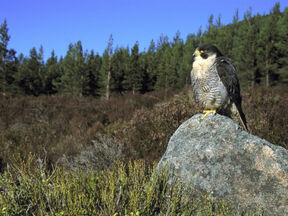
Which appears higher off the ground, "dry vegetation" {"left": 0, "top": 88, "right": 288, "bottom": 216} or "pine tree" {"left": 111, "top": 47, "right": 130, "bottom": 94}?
"pine tree" {"left": 111, "top": 47, "right": 130, "bottom": 94}

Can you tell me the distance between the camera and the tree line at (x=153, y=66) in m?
22.3

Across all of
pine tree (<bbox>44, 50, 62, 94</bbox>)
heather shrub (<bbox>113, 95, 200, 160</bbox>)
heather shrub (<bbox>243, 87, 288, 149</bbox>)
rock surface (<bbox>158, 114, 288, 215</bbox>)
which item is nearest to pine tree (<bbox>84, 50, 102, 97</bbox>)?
pine tree (<bbox>44, 50, 62, 94</bbox>)

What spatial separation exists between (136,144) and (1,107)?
890cm

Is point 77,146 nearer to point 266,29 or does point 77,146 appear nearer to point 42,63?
point 266,29

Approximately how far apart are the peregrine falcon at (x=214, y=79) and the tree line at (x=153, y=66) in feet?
63.0

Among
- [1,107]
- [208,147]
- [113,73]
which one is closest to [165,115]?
[208,147]

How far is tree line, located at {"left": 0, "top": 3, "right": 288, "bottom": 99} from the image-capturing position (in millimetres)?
22297

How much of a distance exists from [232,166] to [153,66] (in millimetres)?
37418

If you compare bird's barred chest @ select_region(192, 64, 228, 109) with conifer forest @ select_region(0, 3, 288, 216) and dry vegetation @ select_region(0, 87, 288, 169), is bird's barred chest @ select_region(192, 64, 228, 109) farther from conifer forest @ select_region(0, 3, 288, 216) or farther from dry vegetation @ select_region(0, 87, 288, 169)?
dry vegetation @ select_region(0, 87, 288, 169)

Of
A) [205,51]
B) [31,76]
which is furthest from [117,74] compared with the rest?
[205,51]

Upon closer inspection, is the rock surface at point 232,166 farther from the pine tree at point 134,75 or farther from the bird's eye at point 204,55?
the pine tree at point 134,75

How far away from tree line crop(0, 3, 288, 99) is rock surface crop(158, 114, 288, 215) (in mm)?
19756

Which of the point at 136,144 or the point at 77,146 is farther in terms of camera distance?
the point at 77,146

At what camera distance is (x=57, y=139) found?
6898 millimetres
